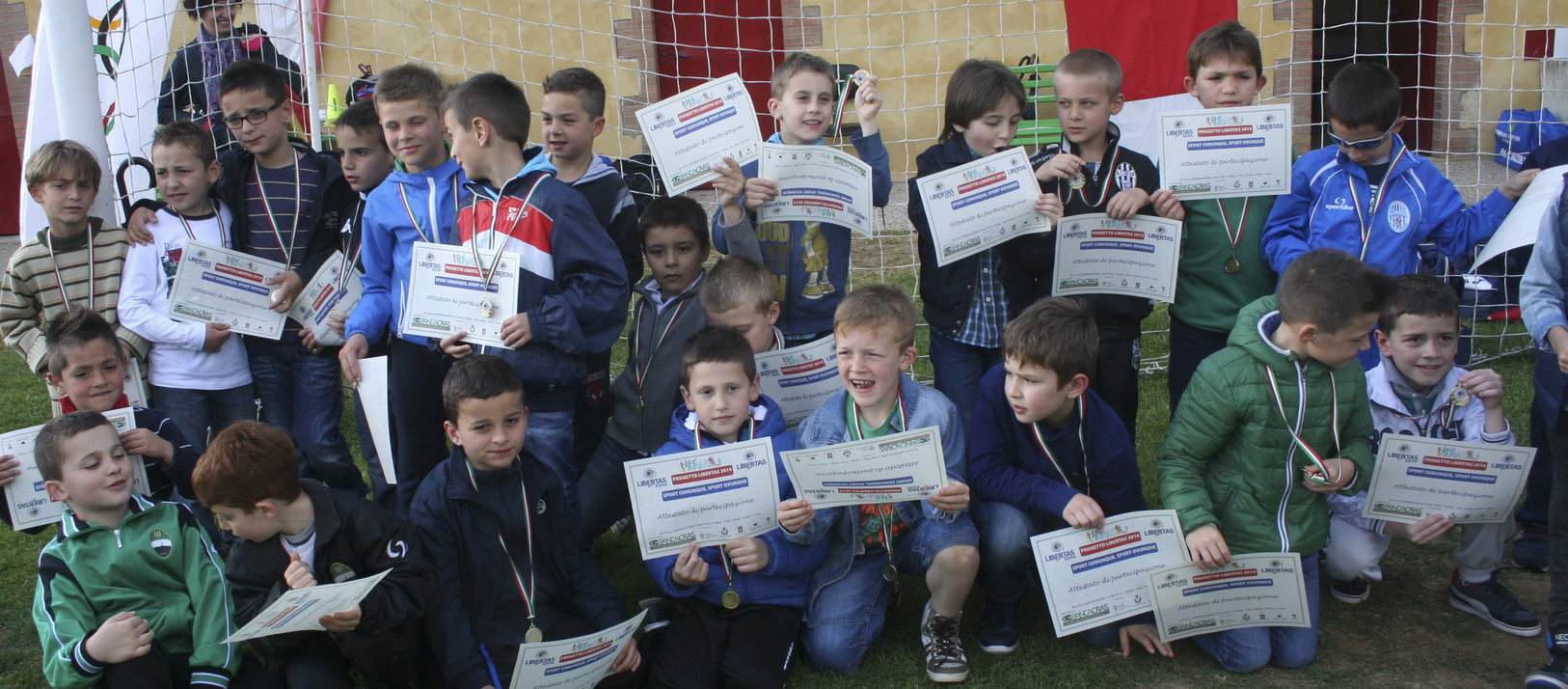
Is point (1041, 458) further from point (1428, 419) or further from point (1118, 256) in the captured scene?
point (1428, 419)

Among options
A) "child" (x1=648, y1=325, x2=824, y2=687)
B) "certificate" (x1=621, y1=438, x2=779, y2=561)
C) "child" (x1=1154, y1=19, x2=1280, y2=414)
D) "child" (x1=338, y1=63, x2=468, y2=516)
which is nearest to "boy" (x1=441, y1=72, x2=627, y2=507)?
"child" (x1=338, y1=63, x2=468, y2=516)

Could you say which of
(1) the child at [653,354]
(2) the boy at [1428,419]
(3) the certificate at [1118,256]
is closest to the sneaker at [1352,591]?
(2) the boy at [1428,419]

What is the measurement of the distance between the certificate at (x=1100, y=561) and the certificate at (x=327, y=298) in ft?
7.94

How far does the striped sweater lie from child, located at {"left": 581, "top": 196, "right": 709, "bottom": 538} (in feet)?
5.30

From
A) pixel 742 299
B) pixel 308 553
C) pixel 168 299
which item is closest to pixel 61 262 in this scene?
pixel 168 299

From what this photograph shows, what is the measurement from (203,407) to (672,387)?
5.38 feet

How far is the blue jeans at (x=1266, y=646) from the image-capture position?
3.02 m

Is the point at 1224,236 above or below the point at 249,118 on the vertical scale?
below

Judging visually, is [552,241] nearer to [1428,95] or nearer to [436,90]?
[436,90]

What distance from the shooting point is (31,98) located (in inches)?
172

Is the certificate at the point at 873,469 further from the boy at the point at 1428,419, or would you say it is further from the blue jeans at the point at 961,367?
the boy at the point at 1428,419

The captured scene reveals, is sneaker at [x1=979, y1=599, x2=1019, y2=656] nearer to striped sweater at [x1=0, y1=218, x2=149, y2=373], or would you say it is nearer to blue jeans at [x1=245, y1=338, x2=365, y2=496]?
blue jeans at [x1=245, y1=338, x2=365, y2=496]

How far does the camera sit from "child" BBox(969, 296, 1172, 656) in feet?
9.73

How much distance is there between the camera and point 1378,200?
11.8 feet
